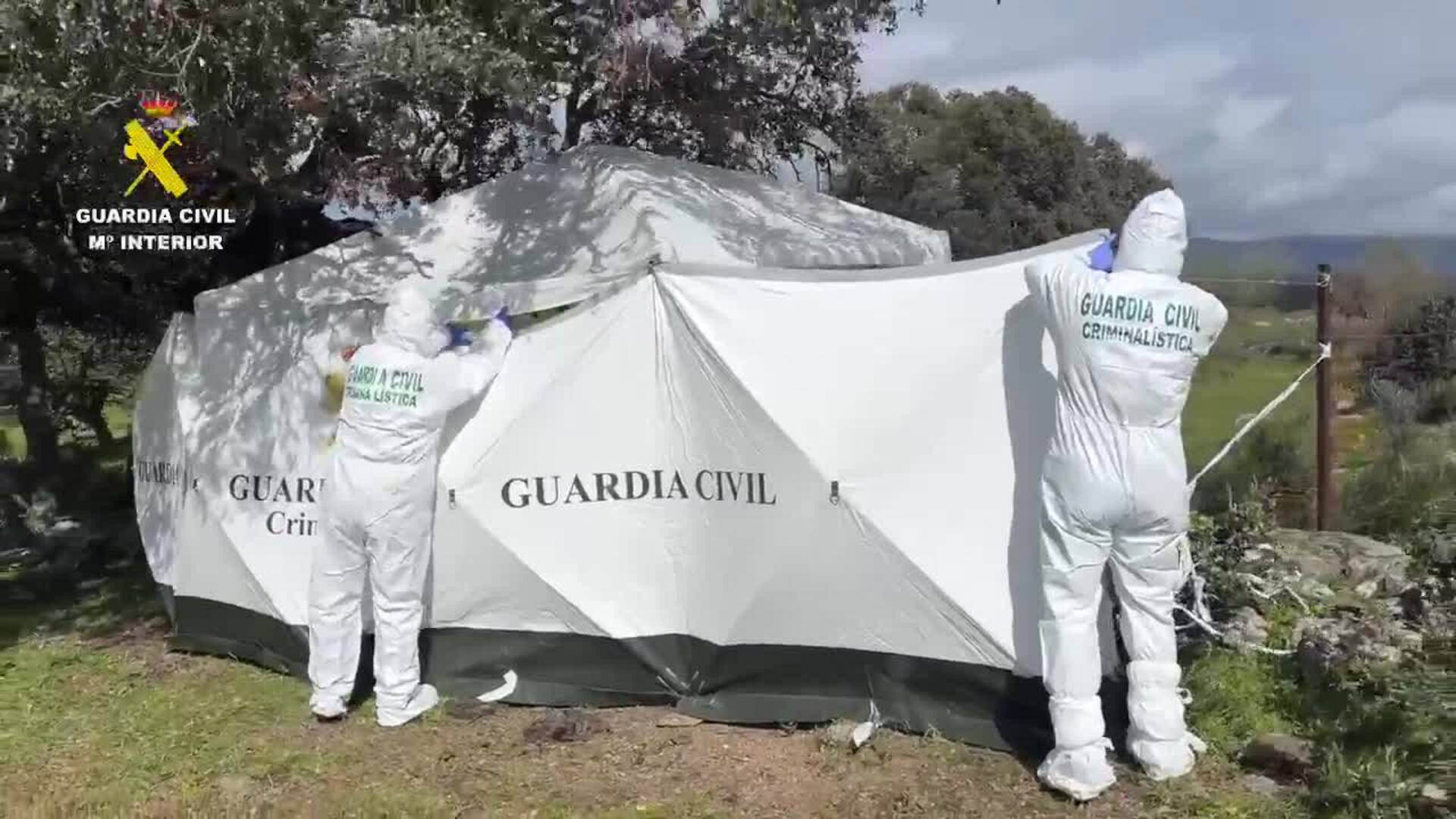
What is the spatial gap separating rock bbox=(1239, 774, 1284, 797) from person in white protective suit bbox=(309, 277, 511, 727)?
11.7 feet

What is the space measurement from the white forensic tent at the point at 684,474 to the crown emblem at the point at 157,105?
104 centimetres

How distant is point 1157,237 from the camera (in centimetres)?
462

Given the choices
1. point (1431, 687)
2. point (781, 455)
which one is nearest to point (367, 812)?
point (781, 455)

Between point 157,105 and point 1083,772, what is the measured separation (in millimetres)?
5605

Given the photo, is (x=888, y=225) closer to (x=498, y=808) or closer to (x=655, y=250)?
(x=655, y=250)

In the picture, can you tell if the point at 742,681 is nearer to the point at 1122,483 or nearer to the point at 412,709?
the point at 412,709

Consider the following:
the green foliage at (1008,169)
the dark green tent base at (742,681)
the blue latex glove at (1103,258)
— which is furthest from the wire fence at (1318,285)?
the green foliage at (1008,169)

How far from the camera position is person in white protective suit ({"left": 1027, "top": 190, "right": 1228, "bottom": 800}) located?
4555mm

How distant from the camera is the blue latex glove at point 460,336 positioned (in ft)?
19.6

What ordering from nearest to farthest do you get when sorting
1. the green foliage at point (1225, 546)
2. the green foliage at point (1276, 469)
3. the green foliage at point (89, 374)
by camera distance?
the green foliage at point (1225, 546)
the green foliage at point (1276, 469)
the green foliage at point (89, 374)

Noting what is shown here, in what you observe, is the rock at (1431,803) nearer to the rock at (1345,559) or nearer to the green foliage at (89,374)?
the rock at (1345,559)

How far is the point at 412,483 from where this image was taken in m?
5.67

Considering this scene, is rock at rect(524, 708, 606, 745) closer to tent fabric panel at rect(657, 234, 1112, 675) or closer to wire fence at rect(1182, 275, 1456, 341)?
tent fabric panel at rect(657, 234, 1112, 675)

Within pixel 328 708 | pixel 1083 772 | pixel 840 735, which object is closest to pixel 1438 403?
pixel 1083 772
